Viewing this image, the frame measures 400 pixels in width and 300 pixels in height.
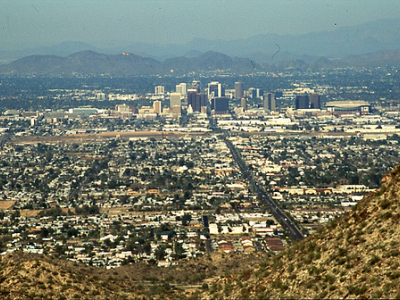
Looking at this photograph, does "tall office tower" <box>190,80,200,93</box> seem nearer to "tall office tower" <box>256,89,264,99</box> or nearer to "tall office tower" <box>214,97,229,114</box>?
"tall office tower" <box>256,89,264,99</box>

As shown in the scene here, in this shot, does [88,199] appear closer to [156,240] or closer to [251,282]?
[156,240]

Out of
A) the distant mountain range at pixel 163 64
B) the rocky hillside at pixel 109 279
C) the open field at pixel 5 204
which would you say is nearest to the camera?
the rocky hillside at pixel 109 279

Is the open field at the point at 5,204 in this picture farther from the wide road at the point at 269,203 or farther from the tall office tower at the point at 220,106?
the tall office tower at the point at 220,106

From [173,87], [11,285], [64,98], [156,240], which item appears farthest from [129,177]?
[173,87]

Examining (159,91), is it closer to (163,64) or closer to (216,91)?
(216,91)

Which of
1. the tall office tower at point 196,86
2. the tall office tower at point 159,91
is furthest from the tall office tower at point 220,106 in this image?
the tall office tower at point 159,91

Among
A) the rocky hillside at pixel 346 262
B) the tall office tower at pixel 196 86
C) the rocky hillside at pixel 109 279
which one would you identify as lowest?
the tall office tower at pixel 196 86

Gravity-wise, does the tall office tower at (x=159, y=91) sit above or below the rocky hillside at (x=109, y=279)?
below
